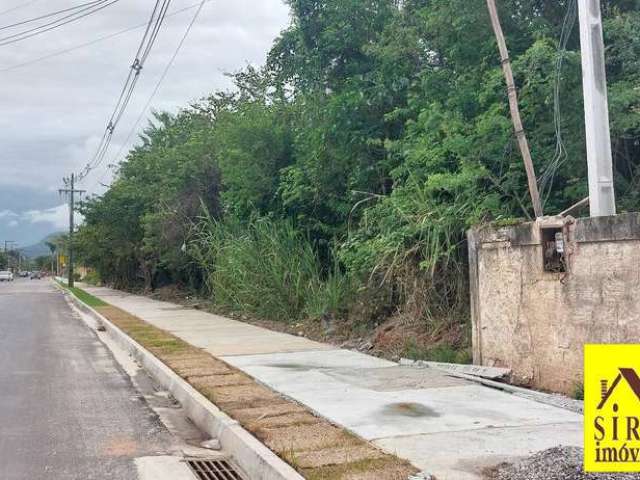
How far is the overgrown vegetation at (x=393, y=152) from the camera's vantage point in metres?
9.87

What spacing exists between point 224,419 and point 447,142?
5603 millimetres

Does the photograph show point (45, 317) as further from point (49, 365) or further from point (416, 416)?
point (416, 416)

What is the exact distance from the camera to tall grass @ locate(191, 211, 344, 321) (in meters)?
15.6

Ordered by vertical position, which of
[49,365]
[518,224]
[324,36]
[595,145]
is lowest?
[49,365]

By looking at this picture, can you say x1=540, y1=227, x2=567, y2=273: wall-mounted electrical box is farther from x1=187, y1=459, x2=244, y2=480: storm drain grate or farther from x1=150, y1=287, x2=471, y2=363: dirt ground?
x1=187, y1=459, x2=244, y2=480: storm drain grate

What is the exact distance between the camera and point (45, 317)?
22.8m

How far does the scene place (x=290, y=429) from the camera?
21.0 feet

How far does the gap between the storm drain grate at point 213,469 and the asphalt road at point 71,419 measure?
0.45 meters

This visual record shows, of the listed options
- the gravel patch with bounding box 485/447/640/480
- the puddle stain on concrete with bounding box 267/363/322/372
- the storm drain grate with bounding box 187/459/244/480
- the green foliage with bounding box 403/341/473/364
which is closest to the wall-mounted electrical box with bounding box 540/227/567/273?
the green foliage with bounding box 403/341/473/364

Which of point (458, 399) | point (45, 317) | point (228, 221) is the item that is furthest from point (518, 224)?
point (45, 317)

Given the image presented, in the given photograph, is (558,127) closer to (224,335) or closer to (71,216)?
(224,335)

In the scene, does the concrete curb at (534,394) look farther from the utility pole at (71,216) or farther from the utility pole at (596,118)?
the utility pole at (71,216)

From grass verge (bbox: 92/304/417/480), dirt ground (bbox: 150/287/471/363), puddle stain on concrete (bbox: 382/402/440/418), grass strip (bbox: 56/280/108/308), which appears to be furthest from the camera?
grass strip (bbox: 56/280/108/308)

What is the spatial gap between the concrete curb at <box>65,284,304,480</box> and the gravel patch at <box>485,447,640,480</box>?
4.70 ft
